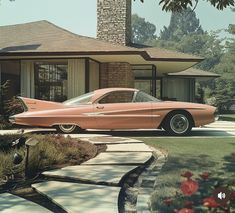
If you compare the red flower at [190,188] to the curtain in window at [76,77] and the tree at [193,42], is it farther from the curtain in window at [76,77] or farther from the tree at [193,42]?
the tree at [193,42]

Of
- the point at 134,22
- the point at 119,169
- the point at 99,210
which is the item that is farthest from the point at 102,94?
the point at 134,22

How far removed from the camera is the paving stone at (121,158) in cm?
686

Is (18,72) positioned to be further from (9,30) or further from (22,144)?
(22,144)

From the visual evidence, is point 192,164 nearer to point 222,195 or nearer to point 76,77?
point 222,195

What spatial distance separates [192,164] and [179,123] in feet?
18.0

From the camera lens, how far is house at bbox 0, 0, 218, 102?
16484 millimetres

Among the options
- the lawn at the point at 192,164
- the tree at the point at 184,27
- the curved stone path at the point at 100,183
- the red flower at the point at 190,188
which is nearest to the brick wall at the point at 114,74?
the lawn at the point at 192,164

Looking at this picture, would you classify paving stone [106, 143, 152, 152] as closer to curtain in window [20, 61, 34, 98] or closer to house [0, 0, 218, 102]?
house [0, 0, 218, 102]

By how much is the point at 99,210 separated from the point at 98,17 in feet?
64.1

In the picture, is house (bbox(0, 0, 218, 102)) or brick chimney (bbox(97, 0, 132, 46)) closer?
house (bbox(0, 0, 218, 102))

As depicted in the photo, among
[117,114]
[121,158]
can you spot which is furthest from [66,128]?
[121,158]

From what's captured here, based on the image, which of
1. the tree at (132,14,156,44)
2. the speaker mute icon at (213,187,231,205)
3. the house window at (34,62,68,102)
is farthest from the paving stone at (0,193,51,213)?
the tree at (132,14,156,44)

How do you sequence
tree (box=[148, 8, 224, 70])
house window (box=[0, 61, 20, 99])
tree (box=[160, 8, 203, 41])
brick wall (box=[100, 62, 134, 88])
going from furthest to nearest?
tree (box=[160, 8, 203, 41]) → tree (box=[148, 8, 224, 70]) → brick wall (box=[100, 62, 134, 88]) → house window (box=[0, 61, 20, 99])

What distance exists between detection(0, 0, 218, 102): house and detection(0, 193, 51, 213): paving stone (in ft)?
37.8
